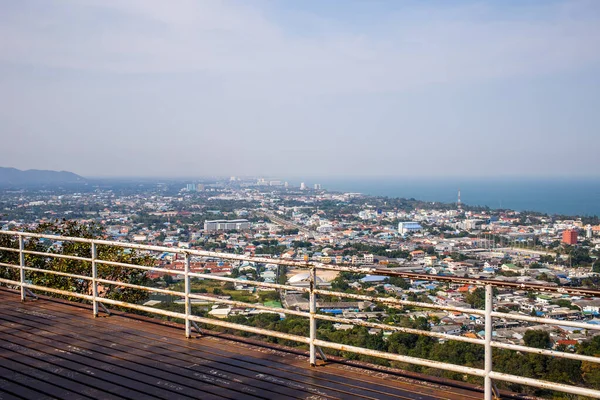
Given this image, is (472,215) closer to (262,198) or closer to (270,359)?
(262,198)

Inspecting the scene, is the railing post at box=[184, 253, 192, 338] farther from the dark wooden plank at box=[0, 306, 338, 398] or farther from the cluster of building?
the cluster of building

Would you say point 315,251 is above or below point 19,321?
below

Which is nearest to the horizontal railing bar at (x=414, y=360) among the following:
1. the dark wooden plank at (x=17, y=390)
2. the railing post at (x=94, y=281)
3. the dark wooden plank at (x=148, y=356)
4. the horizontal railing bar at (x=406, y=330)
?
the horizontal railing bar at (x=406, y=330)

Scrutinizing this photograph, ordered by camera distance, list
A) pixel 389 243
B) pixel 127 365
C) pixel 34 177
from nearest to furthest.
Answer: pixel 127 365 < pixel 389 243 < pixel 34 177

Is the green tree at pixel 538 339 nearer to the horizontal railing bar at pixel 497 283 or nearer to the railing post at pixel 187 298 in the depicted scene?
the horizontal railing bar at pixel 497 283

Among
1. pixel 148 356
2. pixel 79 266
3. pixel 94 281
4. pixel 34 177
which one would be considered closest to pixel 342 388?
pixel 148 356

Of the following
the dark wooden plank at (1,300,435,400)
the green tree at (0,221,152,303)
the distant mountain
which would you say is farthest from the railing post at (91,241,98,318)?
the distant mountain

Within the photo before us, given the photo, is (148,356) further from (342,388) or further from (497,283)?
(497,283)

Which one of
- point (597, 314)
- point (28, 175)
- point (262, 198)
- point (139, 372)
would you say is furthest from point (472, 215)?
point (28, 175)
